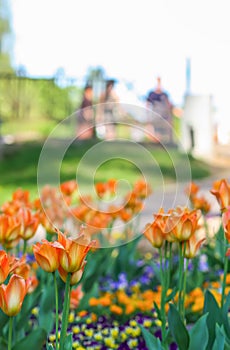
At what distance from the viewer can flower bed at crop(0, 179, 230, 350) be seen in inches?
49.2

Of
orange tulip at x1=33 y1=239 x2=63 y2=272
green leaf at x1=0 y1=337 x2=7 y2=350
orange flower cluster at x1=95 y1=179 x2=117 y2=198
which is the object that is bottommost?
green leaf at x1=0 y1=337 x2=7 y2=350

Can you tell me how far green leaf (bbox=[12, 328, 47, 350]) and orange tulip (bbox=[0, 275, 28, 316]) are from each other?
33 cm

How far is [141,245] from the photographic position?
159 inches

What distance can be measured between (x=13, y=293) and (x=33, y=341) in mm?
377

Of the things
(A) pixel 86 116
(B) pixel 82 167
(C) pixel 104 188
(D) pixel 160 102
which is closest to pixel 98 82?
(A) pixel 86 116

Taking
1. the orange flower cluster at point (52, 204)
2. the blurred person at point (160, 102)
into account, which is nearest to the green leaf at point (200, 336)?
the orange flower cluster at point (52, 204)

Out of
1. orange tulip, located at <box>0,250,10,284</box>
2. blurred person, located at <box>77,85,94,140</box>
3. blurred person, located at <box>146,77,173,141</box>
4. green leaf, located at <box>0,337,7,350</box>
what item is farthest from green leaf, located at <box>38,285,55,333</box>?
blurred person, located at <box>77,85,94,140</box>

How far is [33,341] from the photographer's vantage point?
5.04ft

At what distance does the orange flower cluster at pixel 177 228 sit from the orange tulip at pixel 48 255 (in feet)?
1.29

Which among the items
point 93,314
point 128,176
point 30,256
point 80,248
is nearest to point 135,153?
point 128,176

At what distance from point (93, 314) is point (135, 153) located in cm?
774

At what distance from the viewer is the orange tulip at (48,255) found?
1196 mm

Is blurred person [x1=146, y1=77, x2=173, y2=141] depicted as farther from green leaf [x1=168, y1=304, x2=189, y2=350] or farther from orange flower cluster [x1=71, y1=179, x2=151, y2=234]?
green leaf [x1=168, y1=304, x2=189, y2=350]

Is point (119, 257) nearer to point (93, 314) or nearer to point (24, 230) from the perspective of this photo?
point (93, 314)
